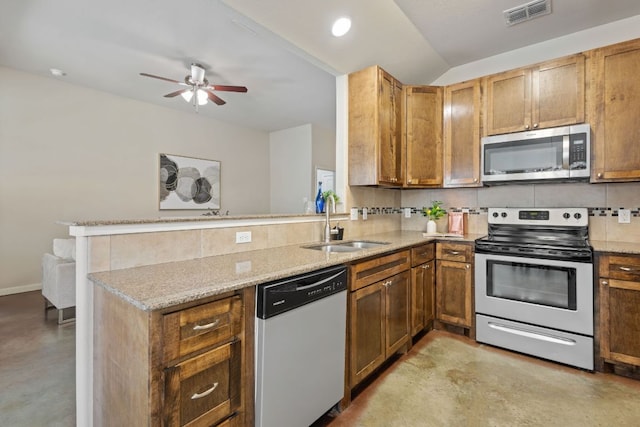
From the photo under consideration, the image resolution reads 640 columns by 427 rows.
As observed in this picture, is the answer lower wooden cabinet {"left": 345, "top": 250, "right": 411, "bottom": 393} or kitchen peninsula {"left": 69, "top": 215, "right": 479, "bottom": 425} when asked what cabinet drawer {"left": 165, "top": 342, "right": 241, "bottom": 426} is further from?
lower wooden cabinet {"left": 345, "top": 250, "right": 411, "bottom": 393}

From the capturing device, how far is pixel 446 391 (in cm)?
202

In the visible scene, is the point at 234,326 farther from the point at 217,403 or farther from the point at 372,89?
the point at 372,89

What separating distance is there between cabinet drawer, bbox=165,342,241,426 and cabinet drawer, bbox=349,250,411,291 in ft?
2.77

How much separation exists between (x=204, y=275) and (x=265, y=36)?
74.2 inches

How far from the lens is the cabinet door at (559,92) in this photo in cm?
251

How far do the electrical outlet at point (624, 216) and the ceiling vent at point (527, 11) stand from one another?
1.77 metres

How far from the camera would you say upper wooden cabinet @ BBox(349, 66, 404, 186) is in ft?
9.25

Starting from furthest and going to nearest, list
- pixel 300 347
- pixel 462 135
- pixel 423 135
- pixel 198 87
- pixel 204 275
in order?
pixel 198 87, pixel 423 135, pixel 462 135, pixel 300 347, pixel 204 275

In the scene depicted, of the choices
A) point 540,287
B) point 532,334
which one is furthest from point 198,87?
point 532,334

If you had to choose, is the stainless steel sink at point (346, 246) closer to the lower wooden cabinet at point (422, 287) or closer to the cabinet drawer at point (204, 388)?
the lower wooden cabinet at point (422, 287)

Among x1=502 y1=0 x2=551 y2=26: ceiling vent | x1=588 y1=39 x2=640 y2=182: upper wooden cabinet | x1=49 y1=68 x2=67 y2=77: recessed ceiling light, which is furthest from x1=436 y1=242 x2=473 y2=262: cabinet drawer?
x1=49 y1=68 x2=67 y2=77: recessed ceiling light

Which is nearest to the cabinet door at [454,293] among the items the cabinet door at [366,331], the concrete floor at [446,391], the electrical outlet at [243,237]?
the concrete floor at [446,391]

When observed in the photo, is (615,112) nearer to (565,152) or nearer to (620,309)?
(565,152)

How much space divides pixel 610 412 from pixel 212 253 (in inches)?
100
